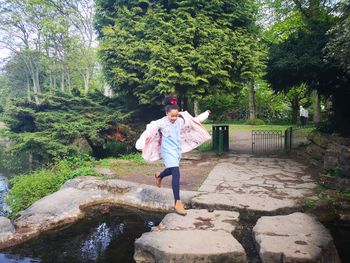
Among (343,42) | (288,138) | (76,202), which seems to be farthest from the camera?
(288,138)

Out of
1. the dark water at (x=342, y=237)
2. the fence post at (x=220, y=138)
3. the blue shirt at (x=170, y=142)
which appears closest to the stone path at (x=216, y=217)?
the dark water at (x=342, y=237)

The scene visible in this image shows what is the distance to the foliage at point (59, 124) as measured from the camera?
9.61 meters

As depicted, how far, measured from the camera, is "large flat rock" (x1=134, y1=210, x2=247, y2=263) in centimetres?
384

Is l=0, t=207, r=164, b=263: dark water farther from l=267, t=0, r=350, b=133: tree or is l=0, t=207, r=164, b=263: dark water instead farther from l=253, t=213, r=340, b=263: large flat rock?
l=267, t=0, r=350, b=133: tree

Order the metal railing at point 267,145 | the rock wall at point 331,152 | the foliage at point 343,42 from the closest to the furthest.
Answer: the rock wall at point 331,152 < the foliage at point 343,42 < the metal railing at point 267,145

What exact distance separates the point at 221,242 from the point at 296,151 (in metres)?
9.04

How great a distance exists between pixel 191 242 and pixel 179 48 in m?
7.89

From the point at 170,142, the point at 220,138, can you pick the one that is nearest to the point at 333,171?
the point at 170,142

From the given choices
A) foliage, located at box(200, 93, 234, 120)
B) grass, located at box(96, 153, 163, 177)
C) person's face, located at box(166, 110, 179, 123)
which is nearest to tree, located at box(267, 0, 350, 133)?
grass, located at box(96, 153, 163, 177)

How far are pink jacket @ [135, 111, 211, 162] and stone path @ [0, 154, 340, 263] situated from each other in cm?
115

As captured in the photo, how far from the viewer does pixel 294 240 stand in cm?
416

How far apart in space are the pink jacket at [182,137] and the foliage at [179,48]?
4.62m

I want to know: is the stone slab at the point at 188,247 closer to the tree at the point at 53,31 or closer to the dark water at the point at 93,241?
the dark water at the point at 93,241

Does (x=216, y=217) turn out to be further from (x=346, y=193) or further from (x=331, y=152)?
(x=331, y=152)
